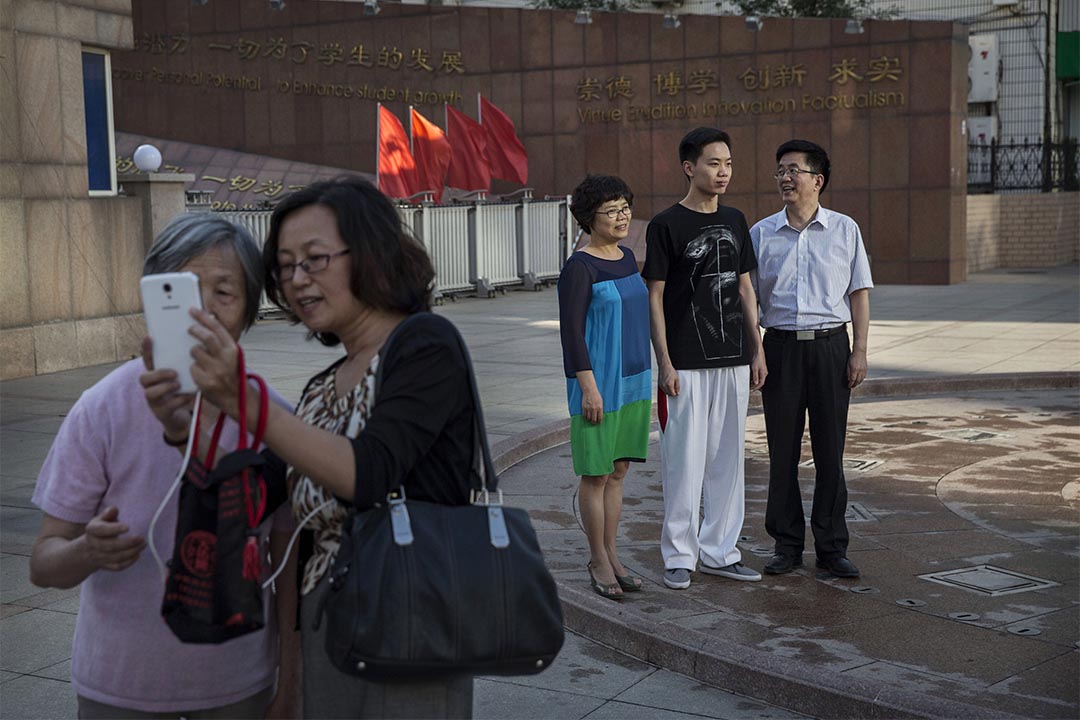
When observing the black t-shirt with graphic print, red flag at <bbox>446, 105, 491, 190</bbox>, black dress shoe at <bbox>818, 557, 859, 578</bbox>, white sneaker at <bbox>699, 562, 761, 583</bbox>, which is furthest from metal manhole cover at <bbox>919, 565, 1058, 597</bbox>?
red flag at <bbox>446, 105, 491, 190</bbox>

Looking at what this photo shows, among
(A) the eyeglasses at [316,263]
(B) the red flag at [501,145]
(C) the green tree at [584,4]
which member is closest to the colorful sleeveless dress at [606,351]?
(A) the eyeglasses at [316,263]

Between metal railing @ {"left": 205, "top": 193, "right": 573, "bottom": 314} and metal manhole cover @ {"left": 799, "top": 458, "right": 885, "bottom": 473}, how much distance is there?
11.3 metres

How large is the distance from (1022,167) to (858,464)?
2068cm

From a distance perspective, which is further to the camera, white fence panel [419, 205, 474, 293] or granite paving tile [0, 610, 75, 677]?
white fence panel [419, 205, 474, 293]

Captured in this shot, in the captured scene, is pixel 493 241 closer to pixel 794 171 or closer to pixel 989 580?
pixel 794 171

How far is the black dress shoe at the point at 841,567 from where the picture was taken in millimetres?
5887

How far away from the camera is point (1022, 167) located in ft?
88.7

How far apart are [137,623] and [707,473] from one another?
3807 millimetres

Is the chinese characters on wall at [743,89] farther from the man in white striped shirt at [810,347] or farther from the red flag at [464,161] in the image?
the man in white striped shirt at [810,347]

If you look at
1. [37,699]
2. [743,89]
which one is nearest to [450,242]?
[743,89]

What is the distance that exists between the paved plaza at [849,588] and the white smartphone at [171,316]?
2771mm

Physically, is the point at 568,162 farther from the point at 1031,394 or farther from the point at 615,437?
the point at 615,437

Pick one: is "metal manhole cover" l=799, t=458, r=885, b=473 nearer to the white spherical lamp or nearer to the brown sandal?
the brown sandal

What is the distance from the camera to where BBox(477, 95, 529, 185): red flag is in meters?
22.1
